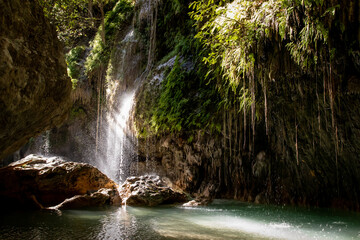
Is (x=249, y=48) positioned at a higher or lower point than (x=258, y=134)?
higher

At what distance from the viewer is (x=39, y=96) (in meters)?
3.84

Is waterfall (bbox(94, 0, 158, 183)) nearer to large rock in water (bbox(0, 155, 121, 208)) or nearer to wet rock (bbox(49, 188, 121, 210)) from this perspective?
large rock in water (bbox(0, 155, 121, 208))

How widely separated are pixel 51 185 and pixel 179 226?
4992mm

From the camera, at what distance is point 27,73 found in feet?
11.2

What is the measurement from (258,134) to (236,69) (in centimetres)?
400

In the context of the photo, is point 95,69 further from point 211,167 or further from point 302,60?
point 302,60

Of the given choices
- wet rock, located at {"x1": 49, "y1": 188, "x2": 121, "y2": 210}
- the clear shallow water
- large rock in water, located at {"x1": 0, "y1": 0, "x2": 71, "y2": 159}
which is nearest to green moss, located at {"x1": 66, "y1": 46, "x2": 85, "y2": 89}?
wet rock, located at {"x1": 49, "y1": 188, "x2": 121, "y2": 210}

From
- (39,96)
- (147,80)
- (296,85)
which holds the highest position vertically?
(147,80)

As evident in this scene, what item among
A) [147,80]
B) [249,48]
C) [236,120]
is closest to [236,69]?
[249,48]

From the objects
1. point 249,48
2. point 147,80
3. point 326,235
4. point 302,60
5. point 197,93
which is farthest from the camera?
point 147,80

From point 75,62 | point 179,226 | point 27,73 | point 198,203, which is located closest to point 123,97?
point 75,62

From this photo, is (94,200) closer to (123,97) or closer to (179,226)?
(179,226)

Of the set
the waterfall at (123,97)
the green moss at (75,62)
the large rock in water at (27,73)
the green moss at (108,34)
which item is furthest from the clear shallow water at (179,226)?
the green moss at (75,62)

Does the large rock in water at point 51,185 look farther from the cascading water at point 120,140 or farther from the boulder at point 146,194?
the cascading water at point 120,140
